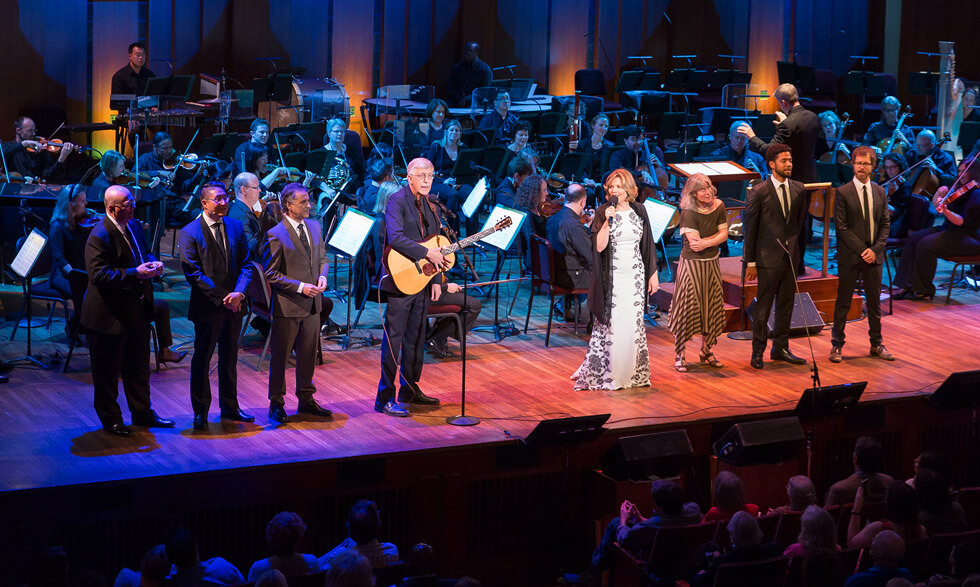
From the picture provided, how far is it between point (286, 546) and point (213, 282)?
1733 mm

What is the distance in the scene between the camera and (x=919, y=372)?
7926 millimetres

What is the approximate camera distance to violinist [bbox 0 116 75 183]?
10781mm

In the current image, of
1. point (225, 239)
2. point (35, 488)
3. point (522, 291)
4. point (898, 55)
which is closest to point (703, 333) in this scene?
point (522, 291)

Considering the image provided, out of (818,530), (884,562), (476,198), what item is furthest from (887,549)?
(476,198)

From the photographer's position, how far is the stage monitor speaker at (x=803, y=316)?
862cm

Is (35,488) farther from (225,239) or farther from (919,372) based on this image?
(919,372)

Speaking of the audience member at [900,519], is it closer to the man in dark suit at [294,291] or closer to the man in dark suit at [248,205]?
the man in dark suit at [294,291]

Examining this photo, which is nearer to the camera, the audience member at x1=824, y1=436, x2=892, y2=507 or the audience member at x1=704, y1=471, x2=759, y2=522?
the audience member at x1=704, y1=471, x2=759, y2=522

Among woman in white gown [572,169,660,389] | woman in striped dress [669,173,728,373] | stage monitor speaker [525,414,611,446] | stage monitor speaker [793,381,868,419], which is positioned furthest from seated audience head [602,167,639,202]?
stage monitor speaker [793,381,868,419]

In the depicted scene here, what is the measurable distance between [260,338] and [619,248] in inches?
107

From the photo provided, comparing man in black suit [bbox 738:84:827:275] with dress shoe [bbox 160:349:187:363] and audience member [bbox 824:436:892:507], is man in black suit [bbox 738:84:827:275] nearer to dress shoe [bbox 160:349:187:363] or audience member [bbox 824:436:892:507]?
audience member [bbox 824:436:892:507]

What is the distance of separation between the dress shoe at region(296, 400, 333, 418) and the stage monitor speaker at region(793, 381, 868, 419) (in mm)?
2741

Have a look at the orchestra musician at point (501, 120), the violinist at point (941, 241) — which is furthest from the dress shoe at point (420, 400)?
the orchestra musician at point (501, 120)

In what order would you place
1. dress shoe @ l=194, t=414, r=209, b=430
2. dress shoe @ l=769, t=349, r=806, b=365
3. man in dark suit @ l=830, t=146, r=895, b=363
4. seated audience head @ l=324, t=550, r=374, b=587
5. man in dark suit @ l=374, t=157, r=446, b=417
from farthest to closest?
dress shoe @ l=769, t=349, r=806, b=365
man in dark suit @ l=830, t=146, r=895, b=363
man in dark suit @ l=374, t=157, r=446, b=417
dress shoe @ l=194, t=414, r=209, b=430
seated audience head @ l=324, t=550, r=374, b=587
